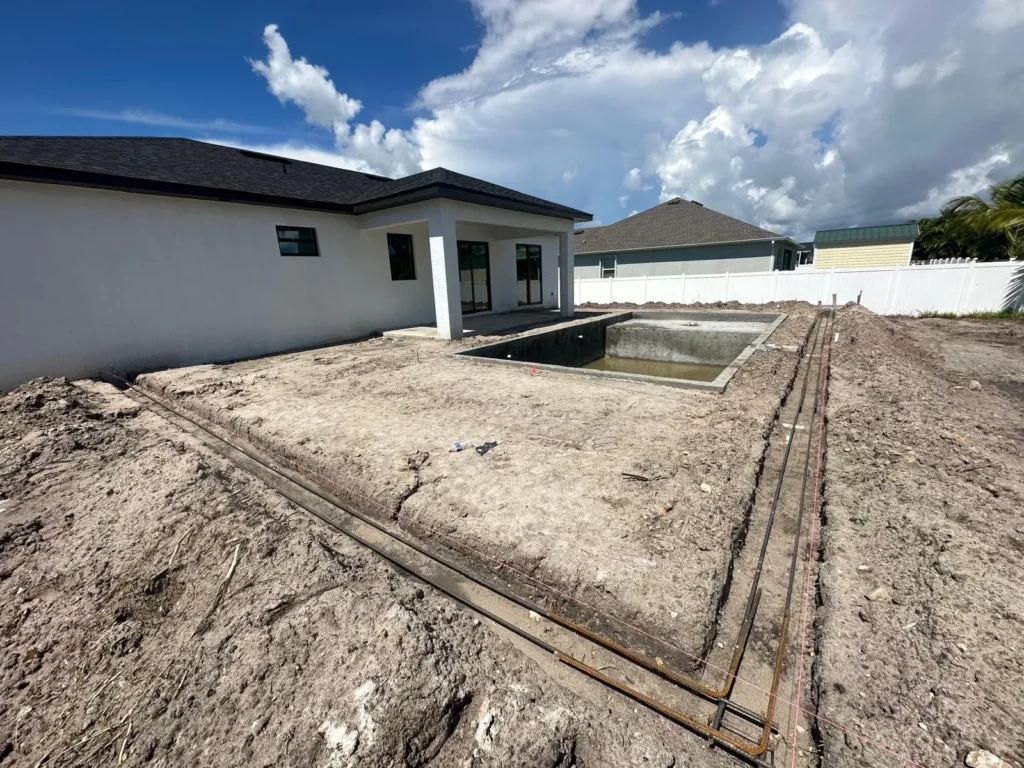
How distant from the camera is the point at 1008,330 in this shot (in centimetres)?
1016

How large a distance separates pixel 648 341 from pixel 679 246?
436 inches

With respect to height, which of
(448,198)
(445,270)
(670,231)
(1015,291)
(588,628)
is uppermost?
(670,231)

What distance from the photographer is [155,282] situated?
767cm

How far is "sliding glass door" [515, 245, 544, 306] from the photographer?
613 inches

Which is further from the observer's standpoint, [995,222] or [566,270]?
[566,270]

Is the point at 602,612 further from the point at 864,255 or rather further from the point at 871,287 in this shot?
the point at 864,255

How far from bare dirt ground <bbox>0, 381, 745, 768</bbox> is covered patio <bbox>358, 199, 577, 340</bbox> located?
713 cm

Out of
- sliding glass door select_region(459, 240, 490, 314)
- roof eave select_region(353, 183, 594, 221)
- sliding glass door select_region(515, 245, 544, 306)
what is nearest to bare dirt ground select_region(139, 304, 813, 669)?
roof eave select_region(353, 183, 594, 221)

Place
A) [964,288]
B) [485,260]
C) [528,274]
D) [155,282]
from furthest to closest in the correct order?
[528,274]
[485,260]
[964,288]
[155,282]

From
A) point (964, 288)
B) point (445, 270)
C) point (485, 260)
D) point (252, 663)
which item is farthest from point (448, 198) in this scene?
point (964, 288)

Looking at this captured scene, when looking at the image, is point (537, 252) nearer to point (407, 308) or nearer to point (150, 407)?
point (407, 308)

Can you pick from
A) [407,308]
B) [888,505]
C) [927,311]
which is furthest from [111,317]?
[927,311]

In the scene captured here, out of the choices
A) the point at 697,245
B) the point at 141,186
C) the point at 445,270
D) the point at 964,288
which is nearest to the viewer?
the point at 141,186

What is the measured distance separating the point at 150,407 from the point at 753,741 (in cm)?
762
